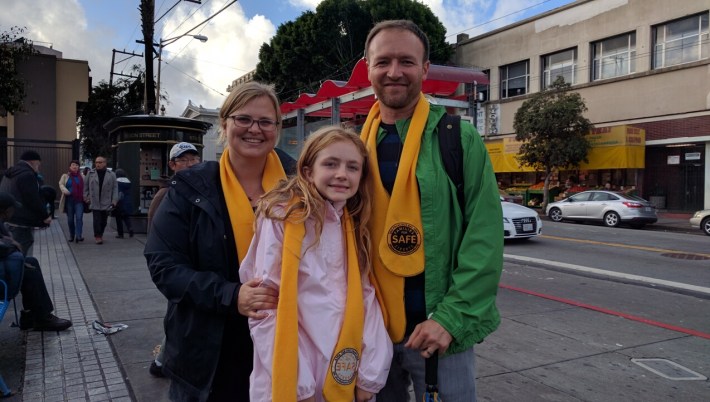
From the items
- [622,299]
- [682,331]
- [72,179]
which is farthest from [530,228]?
[72,179]

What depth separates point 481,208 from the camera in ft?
6.26

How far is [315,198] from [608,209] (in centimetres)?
1807

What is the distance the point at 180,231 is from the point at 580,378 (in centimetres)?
335

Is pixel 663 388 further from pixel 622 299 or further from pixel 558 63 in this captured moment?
pixel 558 63

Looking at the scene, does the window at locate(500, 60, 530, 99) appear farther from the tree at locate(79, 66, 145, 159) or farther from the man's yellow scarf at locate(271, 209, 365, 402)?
the man's yellow scarf at locate(271, 209, 365, 402)

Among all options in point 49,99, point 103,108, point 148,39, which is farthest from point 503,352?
point 103,108

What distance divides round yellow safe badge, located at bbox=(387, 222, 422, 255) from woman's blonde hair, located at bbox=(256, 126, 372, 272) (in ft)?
0.31

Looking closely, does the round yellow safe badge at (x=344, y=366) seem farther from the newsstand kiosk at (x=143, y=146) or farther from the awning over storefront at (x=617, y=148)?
the awning over storefront at (x=617, y=148)

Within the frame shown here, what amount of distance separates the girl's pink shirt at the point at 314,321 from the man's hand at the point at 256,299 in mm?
21

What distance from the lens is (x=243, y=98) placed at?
2.18 meters

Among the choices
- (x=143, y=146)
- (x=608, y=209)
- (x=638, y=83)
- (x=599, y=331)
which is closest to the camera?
(x=599, y=331)

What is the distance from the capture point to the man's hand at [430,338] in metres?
1.83

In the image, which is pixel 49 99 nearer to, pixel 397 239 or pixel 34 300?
pixel 34 300

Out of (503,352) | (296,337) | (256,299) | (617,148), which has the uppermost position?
→ (617,148)
